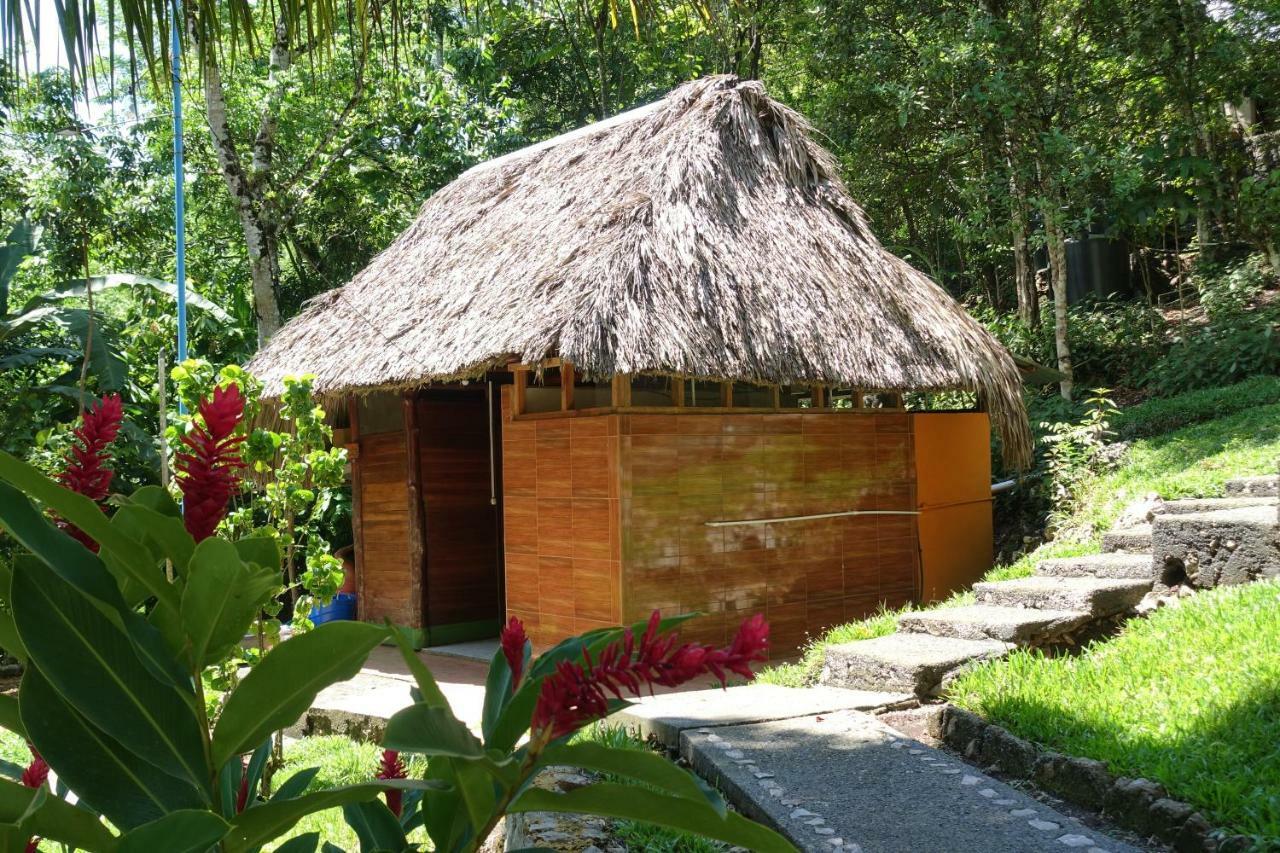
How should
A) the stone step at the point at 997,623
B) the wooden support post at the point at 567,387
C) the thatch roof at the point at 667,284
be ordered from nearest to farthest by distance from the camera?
1. the stone step at the point at 997,623
2. the thatch roof at the point at 667,284
3. the wooden support post at the point at 567,387

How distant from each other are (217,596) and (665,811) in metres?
0.42

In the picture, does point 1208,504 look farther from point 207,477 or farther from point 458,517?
point 207,477

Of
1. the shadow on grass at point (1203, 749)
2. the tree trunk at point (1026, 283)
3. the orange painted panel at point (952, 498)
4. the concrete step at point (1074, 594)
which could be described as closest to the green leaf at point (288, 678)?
the shadow on grass at point (1203, 749)

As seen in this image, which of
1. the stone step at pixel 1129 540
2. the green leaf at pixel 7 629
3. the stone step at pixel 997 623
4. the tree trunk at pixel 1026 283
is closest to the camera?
the green leaf at pixel 7 629

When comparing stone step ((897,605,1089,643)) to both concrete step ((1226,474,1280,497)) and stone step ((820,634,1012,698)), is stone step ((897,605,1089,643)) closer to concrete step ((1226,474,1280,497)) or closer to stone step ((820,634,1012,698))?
stone step ((820,634,1012,698))

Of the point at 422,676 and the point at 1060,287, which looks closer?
the point at 422,676

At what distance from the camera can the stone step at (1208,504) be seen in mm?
6066

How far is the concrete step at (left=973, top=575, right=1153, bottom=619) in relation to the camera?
5324mm

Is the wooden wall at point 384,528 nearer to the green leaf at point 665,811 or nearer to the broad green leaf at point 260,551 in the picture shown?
the broad green leaf at point 260,551

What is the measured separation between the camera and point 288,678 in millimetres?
942

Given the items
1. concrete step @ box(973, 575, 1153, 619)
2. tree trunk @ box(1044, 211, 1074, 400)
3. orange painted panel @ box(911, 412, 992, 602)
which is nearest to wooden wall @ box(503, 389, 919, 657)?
orange painted panel @ box(911, 412, 992, 602)

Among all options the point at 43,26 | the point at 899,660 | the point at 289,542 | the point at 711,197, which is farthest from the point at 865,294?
the point at 43,26

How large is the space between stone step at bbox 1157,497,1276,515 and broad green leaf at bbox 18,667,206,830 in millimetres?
6184

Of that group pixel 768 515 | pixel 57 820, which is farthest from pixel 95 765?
pixel 768 515
